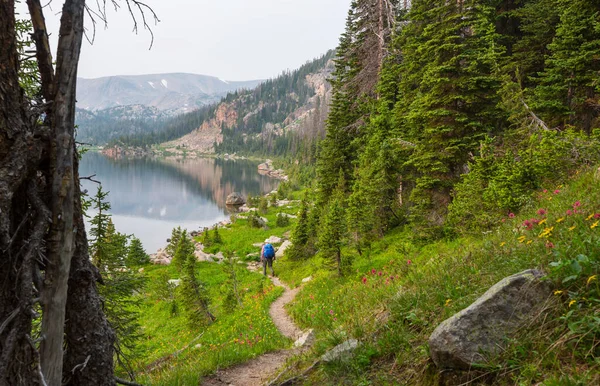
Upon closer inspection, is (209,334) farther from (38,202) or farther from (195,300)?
(38,202)

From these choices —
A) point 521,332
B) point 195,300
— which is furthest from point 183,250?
point 521,332

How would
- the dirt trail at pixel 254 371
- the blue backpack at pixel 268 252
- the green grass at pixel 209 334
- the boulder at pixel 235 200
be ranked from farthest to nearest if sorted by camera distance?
the boulder at pixel 235 200, the blue backpack at pixel 268 252, the green grass at pixel 209 334, the dirt trail at pixel 254 371

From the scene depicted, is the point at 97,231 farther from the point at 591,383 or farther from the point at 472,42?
the point at 472,42

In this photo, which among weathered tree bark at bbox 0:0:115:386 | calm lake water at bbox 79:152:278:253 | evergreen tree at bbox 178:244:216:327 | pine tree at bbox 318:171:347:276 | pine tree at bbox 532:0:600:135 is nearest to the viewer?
weathered tree bark at bbox 0:0:115:386

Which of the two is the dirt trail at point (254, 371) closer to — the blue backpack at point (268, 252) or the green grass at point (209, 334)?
the green grass at point (209, 334)

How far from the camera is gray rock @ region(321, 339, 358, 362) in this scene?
169 inches

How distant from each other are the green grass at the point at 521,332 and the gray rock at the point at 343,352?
12cm

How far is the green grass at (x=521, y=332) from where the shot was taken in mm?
2496

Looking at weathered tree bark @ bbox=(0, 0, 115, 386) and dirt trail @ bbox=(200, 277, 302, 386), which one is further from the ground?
weathered tree bark @ bbox=(0, 0, 115, 386)

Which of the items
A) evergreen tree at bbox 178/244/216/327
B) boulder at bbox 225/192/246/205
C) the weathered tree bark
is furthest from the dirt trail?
boulder at bbox 225/192/246/205

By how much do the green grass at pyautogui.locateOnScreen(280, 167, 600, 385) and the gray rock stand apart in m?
0.12

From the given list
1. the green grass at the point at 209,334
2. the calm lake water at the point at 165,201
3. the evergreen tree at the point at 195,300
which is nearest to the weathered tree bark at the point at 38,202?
the green grass at the point at 209,334

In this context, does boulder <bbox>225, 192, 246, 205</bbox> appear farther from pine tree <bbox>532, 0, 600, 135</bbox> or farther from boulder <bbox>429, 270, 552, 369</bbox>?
boulder <bbox>429, 270, 552, 369</bbox>

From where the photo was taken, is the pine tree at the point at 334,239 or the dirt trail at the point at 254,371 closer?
the dirt trail at the point at 254,371
